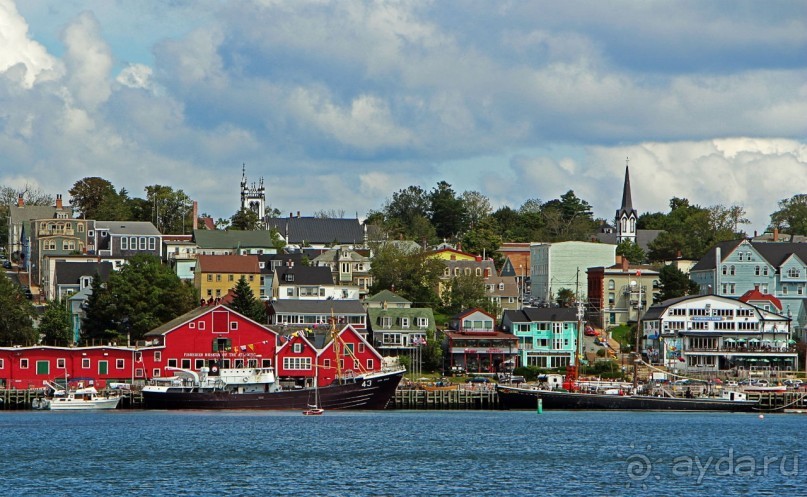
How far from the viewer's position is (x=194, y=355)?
108 m

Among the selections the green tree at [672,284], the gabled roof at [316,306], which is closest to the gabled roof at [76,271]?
the gabled roof at [316,306]

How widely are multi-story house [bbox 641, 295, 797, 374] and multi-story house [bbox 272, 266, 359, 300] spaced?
30.1 m

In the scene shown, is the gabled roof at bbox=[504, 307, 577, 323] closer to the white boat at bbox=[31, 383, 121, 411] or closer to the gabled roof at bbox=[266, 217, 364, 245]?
the white boat at bbox=[31, 383, 121, 411]

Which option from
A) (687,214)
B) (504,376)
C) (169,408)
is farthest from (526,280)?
(169,408)

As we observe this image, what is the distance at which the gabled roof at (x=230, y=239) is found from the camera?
516 feet

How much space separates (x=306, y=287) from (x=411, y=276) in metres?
11.0

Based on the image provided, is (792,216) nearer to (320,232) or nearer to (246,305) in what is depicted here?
(320,232)

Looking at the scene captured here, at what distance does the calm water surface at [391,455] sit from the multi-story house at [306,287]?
37.3 m

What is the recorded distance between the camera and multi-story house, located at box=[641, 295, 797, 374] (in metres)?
123

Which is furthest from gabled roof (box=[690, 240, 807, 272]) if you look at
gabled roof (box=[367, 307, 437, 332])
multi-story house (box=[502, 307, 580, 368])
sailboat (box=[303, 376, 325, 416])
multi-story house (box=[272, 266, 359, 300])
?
sailboat (box=[303, 376, 325, 416])

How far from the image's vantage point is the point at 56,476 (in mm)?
61906

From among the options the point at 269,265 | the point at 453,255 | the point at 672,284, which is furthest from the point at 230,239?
the point at 672,284

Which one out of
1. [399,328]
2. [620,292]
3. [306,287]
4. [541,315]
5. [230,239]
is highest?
[230,239]

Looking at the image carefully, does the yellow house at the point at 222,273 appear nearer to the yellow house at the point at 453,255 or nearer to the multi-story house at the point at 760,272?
the yellow house at the point at 453,255
